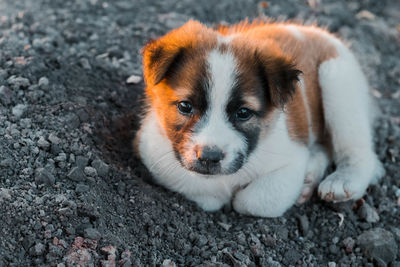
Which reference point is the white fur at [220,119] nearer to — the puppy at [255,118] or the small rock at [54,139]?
the puppy at [255,118]

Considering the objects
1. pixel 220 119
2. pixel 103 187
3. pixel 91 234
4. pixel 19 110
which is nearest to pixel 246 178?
pixel 220 119

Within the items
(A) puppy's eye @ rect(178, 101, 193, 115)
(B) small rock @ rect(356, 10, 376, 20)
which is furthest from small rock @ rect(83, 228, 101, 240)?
(B) small rock @ rect(356, 10, 376, 20)

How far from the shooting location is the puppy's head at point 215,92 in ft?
13.6

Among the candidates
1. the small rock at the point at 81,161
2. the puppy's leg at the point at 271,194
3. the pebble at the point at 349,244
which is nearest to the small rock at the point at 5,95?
the small rock at the point at 81,161

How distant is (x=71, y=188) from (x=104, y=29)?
2928mm

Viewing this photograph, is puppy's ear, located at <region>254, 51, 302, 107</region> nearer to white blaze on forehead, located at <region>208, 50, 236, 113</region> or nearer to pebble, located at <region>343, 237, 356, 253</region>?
white blaze on forehead, located at <region>208, 50, 236, 113</region>

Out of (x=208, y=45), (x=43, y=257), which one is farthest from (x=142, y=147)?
(x=43, y=257)

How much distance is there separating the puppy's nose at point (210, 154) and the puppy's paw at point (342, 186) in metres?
1.62

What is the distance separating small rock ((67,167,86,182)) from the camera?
4.57m

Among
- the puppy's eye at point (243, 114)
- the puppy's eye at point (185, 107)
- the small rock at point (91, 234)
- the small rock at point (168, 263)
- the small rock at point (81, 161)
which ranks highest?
the puppy's eye at point (243, 114)

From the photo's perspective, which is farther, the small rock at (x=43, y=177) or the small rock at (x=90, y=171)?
the small rock at (x=90, y=171)

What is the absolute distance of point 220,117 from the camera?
4.18 meters

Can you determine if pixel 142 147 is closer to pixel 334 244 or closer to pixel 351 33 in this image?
pixel 334 244

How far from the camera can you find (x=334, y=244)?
4965mm
